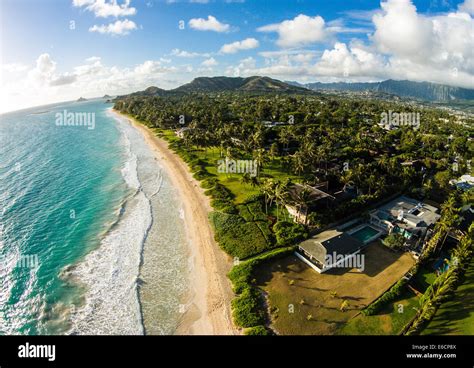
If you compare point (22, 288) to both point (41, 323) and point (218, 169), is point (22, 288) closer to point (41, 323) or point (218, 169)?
point (41, 323)

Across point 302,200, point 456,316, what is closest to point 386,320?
point 456,316

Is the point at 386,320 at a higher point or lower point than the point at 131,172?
lower

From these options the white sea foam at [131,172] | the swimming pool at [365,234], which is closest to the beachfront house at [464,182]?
the swimming pool at [365,234]

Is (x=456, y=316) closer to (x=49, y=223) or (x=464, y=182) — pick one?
(x=464, y=182)

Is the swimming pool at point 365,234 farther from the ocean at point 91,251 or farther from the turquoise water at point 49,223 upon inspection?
the turquoise water at point 49,223

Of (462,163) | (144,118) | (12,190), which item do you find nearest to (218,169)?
(12,190)
